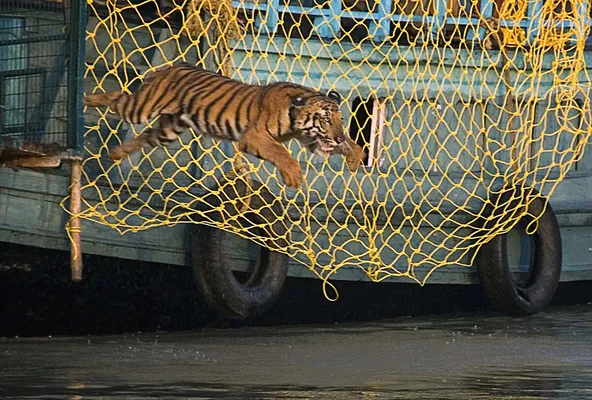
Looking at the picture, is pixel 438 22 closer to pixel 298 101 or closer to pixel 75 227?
pixel 298 101

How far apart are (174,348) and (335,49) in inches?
115

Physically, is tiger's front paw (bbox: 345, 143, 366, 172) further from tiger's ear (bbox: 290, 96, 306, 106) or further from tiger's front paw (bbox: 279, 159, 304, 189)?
tiger's front paw (bbox: 279, 159, 304, 189)

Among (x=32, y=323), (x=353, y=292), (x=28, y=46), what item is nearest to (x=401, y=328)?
(x=353, y=292)

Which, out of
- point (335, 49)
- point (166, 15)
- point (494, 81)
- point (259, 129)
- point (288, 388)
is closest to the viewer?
point (288, 388)

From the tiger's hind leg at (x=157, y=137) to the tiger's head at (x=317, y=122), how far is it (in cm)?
82

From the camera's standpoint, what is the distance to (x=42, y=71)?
37.7 ft

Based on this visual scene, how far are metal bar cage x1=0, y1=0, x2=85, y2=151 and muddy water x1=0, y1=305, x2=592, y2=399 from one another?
1.55 metres

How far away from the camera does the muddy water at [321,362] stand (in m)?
10.2

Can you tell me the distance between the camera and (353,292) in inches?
597

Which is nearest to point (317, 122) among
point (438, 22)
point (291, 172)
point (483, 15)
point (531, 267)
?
point (291, 172)

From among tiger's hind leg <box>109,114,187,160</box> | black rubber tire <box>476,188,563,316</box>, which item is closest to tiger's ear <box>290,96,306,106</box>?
Answer: tiger's hind leg <box>109,114,187,160</box>

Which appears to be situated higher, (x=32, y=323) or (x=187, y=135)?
(x=187, y=135)

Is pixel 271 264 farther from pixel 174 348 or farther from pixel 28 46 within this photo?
pixel 28 46

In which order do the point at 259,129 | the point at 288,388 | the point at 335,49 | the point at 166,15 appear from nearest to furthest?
the point at 288,388 → the point at 259,129 → the point at 166,15 → the point at 335,49
